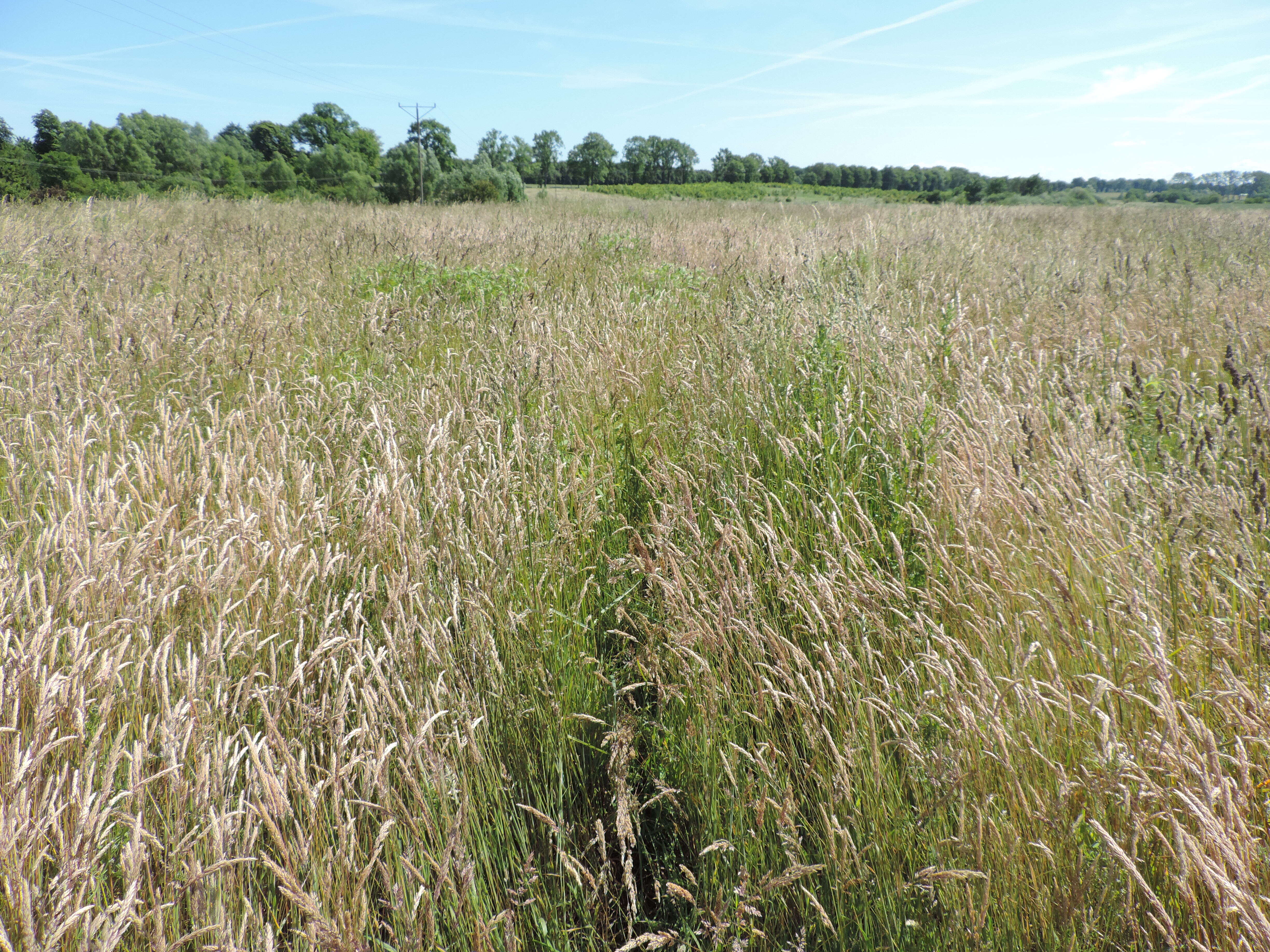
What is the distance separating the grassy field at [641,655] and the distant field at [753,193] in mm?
25449

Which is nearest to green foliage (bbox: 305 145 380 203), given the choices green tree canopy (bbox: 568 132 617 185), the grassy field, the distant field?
the distant field

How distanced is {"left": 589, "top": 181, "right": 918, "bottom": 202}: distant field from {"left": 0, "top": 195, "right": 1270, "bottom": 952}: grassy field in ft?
83.5

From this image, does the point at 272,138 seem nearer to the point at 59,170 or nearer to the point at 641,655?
the point at 59,170

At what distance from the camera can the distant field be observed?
97.3 ft

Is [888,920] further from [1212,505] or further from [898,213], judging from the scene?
[898,213]

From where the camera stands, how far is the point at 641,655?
1972 mm

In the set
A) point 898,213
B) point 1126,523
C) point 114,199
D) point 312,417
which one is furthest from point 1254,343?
point 114,199

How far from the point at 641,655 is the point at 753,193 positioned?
36.1m

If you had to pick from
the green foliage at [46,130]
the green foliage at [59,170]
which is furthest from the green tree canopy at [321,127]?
the green foliage at [59,170]

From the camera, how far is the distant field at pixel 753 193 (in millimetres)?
29656

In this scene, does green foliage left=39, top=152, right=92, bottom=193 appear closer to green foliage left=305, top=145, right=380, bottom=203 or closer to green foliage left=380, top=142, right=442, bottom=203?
green foliage left=305, top=145, right=380, bottom=203

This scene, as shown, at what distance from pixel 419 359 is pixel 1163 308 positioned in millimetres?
5747

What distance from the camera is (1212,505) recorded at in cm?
189

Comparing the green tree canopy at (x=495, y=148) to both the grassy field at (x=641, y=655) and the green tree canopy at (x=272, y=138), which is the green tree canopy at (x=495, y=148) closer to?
the green tree canopy at (x=272, y=138)
